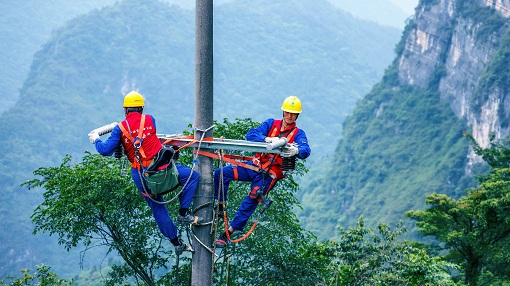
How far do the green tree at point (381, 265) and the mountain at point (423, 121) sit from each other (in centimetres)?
8006

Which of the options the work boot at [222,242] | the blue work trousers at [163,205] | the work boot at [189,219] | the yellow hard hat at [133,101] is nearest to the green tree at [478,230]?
the work boot at [222,242]

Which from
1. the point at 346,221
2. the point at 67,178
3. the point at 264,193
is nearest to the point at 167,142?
the point at 264,193

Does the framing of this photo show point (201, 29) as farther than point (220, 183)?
No

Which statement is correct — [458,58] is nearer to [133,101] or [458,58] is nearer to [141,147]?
[133,101]

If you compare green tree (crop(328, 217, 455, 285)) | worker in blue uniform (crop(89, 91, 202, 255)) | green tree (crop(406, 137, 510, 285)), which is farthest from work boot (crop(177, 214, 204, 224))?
green tree (crop(406, 137, 510, 285))

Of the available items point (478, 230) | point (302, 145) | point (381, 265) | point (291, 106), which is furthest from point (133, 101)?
point (478, 230)

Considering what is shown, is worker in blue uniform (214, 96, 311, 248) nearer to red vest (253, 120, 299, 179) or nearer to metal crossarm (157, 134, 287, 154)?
red vest (253, 120, 299, 179)

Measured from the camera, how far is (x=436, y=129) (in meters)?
117

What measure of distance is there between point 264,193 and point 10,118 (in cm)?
18615

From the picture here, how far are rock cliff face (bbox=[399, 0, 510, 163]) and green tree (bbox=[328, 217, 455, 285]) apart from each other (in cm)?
8014

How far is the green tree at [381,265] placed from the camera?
41.5ft

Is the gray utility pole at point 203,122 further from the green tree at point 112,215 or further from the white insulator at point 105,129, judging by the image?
the green tree at point 112,215

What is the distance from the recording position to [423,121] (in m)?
122

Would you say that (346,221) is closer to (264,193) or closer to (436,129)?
(436,129)
